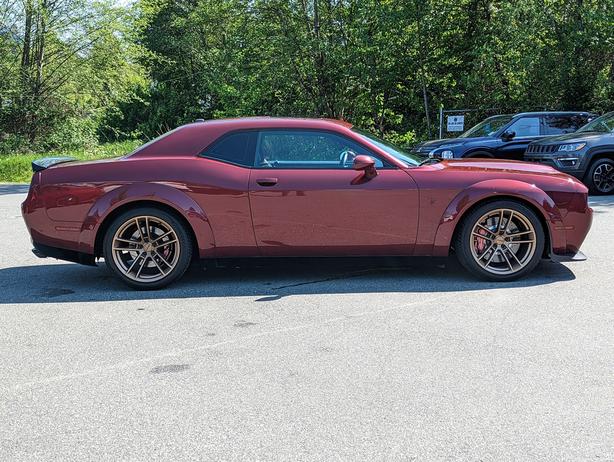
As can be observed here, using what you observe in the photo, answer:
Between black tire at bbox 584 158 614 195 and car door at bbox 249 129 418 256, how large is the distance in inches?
308

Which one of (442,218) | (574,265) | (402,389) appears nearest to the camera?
(402,389)

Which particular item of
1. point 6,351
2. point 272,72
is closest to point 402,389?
point 6,351

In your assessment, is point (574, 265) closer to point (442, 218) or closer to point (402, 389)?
point (442, 218)

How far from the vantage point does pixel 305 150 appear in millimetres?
5645

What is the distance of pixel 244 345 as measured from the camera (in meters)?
4.14

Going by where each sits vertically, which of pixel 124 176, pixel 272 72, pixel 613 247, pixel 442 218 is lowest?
pixel 613 247

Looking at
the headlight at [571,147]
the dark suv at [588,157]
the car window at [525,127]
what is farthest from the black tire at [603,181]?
the car window at [525,127]

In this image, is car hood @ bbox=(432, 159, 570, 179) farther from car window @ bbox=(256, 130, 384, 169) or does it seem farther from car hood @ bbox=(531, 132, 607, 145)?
car hood @ bbox=(531, 132, 607, 145)

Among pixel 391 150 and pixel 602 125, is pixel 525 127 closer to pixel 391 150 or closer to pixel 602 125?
pixel 602 125

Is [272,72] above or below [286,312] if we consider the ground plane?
above

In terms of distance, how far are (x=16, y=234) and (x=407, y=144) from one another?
14.8m

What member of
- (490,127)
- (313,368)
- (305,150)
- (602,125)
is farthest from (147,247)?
(490,127)

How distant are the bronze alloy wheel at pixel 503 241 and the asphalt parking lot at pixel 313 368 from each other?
0.67 ft

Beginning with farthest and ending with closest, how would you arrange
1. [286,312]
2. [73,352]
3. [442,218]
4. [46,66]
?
[46,66] → [442,218] → [286,312] → [73,352]
